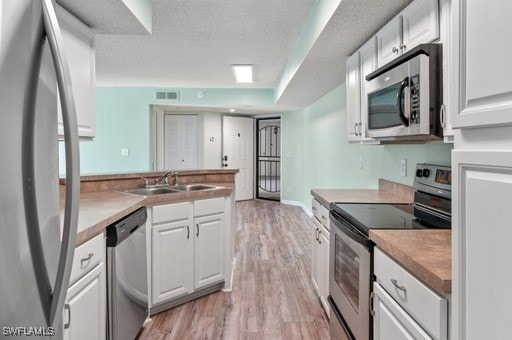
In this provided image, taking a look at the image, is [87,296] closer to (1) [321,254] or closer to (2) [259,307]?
(2) [259,307]

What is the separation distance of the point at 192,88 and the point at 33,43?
5398mm

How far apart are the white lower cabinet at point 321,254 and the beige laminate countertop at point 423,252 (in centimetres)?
89

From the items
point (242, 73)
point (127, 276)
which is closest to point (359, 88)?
point (127, 276)

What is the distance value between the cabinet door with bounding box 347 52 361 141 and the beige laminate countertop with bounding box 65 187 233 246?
1.14 m

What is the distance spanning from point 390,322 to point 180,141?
6.27 m

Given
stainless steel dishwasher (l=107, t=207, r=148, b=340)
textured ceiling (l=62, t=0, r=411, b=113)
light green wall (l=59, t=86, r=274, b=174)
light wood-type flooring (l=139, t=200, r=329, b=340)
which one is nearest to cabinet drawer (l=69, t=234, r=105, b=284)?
stainless steel dishwasher (l=107, t=207, r=148, b=340)

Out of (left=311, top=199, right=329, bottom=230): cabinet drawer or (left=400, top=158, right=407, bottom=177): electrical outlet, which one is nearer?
(left=311, top=199, right=329, bottom=230): cabinet drawer

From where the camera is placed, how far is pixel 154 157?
6.08m

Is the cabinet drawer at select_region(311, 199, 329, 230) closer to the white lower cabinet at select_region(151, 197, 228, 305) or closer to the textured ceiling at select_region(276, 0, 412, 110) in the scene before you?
the white lower cabinet at select_region(151, 197, 228, 305)

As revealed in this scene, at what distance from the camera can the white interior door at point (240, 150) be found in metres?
7.27

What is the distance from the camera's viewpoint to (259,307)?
2.52 meters

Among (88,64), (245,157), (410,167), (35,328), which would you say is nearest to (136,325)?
(35,328)

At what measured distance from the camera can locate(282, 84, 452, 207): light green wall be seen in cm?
236

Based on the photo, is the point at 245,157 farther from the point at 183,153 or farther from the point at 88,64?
the point at 88,64
